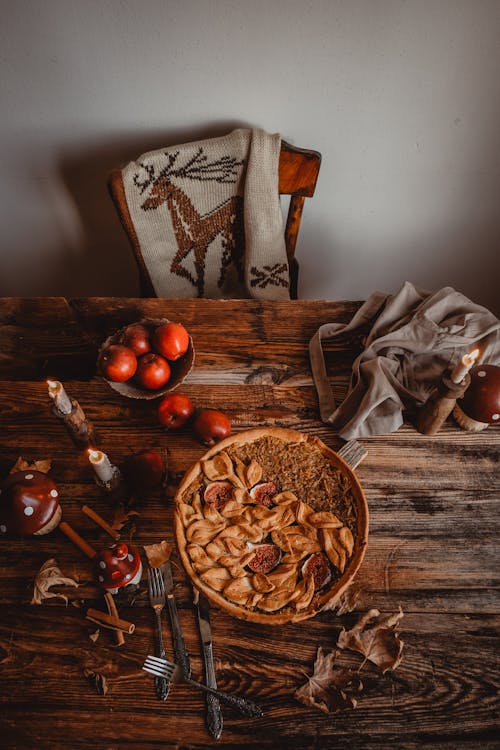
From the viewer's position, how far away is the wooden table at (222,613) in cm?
80

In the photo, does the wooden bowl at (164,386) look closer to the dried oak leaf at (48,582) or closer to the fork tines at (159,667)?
the dried oak leaf at (48,582)

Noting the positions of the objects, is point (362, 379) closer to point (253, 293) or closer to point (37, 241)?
point (253, 293)

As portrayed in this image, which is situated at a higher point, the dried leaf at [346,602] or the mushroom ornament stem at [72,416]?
the mushroom ornament stem at [72,416]

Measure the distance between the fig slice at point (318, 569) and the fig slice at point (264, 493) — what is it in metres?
0.13

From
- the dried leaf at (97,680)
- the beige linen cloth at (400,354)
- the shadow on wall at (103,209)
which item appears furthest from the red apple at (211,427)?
the shadow on wall at (103,209)

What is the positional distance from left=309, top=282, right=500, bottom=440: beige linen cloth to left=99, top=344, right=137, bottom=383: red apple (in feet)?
1.42

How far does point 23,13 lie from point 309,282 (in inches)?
48.7

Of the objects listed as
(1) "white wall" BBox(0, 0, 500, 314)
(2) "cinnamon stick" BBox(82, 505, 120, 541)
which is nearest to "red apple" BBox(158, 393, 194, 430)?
(2) "cinnamon stick" BBox(82, 505, 120, 541)

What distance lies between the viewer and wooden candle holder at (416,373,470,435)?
0.95 meters

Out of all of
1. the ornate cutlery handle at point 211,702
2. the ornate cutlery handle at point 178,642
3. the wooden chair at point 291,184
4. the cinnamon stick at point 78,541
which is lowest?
the ornate cutlery handle at point 211,702

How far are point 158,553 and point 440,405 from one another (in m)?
0.64

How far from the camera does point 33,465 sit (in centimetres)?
104

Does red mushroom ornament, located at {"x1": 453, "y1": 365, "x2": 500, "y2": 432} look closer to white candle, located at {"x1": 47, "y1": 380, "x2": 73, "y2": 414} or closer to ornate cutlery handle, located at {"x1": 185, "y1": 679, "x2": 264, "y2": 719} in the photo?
ornate cutlery handle, located at {"x1": 185, "y1": 679, "x2": 264, "y2": 719}

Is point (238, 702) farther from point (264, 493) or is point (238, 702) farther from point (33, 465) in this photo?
point (33, 465)
